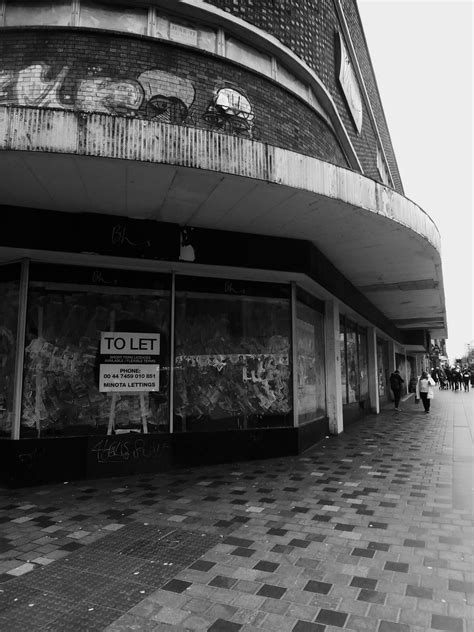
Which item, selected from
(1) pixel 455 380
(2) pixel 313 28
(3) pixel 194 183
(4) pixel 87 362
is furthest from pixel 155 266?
(1) pixel 455 380

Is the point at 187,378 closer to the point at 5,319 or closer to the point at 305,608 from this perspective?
the point at 5,319

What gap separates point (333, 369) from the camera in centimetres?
1080

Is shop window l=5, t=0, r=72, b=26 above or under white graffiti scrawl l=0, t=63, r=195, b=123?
above

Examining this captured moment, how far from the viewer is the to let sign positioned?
6805 millimetres

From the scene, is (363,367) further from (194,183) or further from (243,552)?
(243,552)

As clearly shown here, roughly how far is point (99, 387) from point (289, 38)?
738 centimetres

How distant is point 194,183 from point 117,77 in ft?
11.0

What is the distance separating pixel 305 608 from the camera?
9.87 feet

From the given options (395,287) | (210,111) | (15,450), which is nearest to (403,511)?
(15,450)

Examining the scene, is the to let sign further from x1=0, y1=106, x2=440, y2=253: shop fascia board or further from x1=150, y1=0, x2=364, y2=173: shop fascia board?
x1=150, y1=0, x2=364, y2=173: shop fascia board

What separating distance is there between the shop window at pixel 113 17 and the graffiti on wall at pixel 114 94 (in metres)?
0.80

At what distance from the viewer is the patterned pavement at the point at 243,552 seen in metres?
2.94

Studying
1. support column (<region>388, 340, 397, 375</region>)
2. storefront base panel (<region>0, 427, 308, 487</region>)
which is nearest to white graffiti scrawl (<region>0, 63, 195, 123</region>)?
storefront base panel (<region>0, 427, 308, 487</region>)

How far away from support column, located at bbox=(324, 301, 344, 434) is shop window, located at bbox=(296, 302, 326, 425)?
25cm
